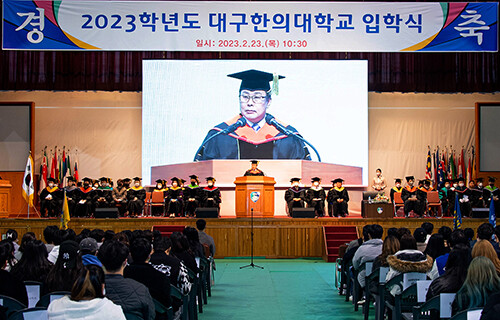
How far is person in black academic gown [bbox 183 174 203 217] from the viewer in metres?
14.6

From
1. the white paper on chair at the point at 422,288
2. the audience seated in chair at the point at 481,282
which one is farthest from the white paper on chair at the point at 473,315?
the white paper on chair at the point at 422,288

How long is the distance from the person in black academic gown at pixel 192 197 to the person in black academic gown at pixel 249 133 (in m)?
1.85

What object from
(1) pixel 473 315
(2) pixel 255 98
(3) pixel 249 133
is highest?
(2) pixel 255 98

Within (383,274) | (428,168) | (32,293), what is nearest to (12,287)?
(32,293)

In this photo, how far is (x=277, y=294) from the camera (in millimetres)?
8312

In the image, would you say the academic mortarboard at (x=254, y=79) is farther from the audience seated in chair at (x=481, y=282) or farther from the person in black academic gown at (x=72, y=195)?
the audience seated in chair at (x=481, y=282)

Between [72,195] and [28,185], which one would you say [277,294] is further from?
[72,195]

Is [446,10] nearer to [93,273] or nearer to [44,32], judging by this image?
[44,32]

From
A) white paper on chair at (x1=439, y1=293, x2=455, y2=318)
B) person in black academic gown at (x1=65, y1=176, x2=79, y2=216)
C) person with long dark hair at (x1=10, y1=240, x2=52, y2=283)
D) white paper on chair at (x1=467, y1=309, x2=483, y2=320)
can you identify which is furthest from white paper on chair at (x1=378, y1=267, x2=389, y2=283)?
person in black academic gown at (x1=65, y1=176, x2=79, y2=216)

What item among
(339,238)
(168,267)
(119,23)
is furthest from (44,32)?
(168,267)

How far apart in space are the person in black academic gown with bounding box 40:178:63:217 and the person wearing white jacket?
12303 mm

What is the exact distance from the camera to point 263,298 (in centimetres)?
802

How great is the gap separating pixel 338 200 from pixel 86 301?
12.0 metres

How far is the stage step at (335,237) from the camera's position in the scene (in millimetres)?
12422
